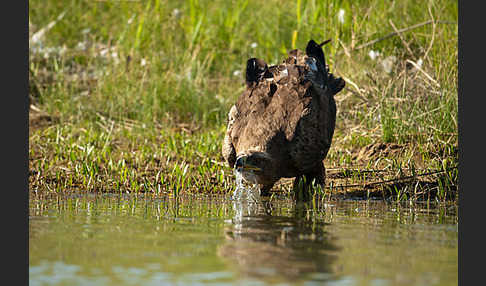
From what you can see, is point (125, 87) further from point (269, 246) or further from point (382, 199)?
point (269, 246)

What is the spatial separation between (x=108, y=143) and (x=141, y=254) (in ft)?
15.4

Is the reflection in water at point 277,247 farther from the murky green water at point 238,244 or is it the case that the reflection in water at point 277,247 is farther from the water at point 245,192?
the water at point 245,192

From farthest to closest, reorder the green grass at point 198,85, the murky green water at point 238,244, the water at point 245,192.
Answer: the green grass at point 198,85 < the water at point 245,192 < the murky green water at point 238,244

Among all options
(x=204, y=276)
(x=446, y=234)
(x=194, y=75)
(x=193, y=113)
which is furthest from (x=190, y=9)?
(x=204, y=276)

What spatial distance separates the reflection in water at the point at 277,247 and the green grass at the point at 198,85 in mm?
1787

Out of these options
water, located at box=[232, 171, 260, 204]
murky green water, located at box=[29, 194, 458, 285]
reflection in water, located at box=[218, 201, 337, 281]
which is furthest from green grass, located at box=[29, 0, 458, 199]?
reflection in water, located at box=[218, 201, 337, 281]

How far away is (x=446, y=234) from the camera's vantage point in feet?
14.5

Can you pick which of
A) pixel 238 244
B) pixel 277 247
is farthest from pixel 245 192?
pixel 277 247

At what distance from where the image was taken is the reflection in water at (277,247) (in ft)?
10.8

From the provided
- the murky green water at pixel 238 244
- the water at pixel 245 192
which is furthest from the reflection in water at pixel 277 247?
the water at pixel 245 192

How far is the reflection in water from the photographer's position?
3284 millimetres

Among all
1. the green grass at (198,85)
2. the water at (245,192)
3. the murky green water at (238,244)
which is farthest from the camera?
the green grass at (198,85)

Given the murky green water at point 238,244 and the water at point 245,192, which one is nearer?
the murky green water at point 238,244

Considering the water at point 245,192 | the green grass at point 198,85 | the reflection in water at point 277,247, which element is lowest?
the reflection in water at point 277,247
